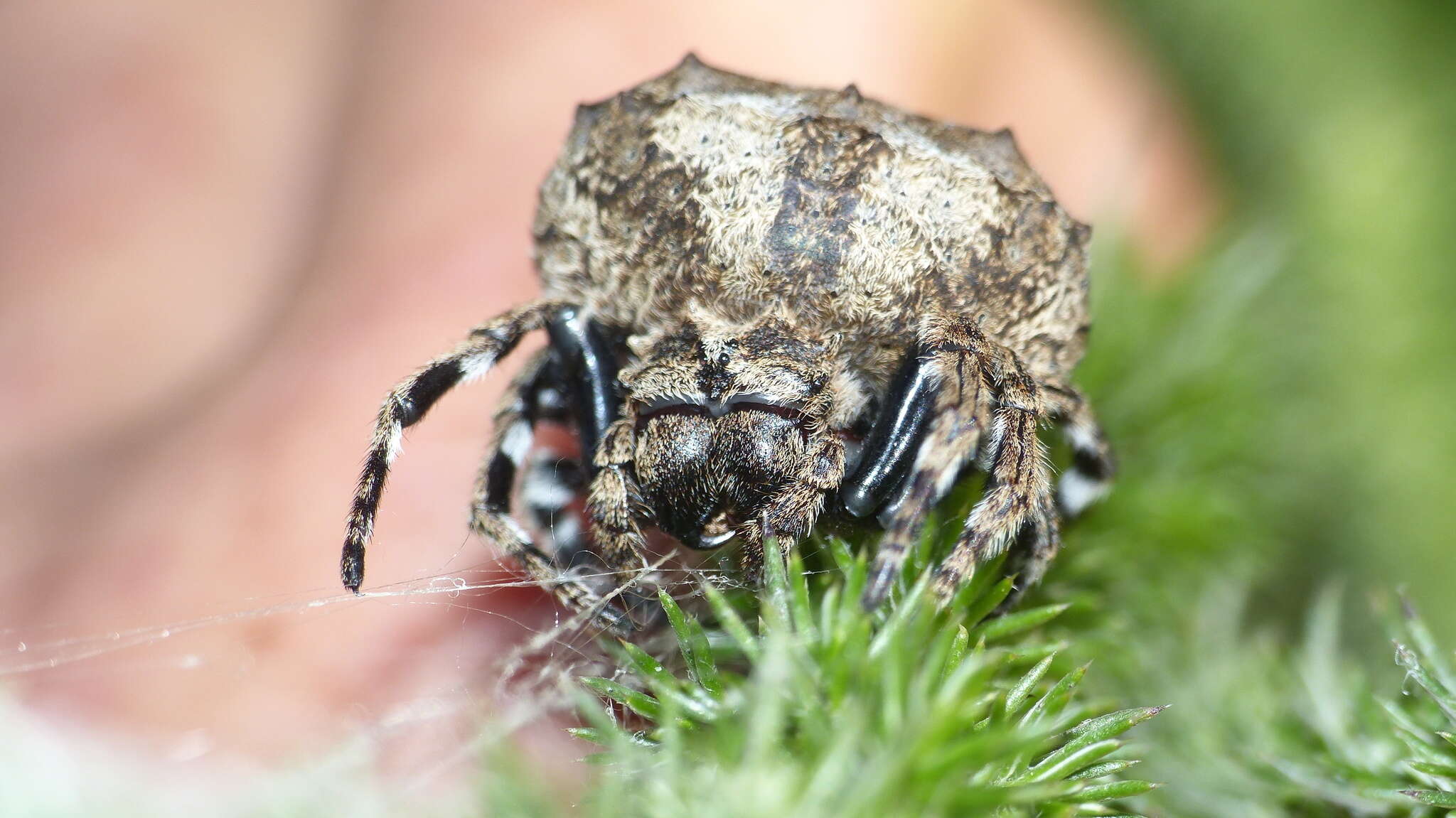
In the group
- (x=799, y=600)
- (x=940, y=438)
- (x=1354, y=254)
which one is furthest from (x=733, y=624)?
(x=1354, y=254)

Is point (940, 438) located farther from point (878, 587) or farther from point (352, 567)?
point (352, 567)

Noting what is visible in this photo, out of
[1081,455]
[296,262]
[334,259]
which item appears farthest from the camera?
[296,262]

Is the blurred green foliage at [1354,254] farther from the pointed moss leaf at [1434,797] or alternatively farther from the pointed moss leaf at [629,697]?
the pointed moss leaf at [629,697]

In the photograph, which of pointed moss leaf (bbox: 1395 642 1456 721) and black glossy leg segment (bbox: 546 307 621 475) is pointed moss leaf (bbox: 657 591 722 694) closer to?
black glossy leg segment (bbox: 546 307 621 475)

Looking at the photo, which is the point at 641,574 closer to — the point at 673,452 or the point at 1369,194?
the point at 673,452

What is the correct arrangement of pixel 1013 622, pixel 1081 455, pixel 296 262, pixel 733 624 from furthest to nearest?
pixel 296 262 < pixel 1081 455 < pixel 1013 622 < pixel 733 624

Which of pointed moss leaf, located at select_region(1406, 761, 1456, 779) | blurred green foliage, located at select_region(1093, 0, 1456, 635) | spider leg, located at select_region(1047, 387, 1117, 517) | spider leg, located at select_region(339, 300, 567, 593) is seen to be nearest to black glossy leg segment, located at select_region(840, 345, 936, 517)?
spider leg, located at select_region(1047, 387, 1117, 517)

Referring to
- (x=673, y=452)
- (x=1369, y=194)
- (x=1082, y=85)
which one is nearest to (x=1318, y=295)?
(x=1369, y=194)

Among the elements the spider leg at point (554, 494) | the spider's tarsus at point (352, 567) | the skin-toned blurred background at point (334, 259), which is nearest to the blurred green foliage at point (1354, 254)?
the skin-toned blurred background at point (334, 259)
